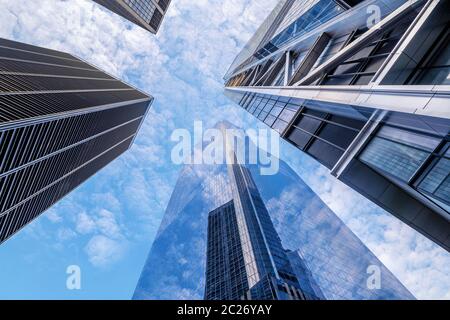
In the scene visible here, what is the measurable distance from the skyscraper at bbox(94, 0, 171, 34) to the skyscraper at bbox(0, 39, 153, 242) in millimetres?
29628

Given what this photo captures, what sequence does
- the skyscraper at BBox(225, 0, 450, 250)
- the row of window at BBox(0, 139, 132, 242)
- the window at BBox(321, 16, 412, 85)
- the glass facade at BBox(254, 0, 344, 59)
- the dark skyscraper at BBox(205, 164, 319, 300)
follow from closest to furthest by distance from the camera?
the skyscraper at BBox(225, 0, 450, 250), the window at BBox(321, 16, 412, 85), the glass facade at BBox(254, 0, 344, 59), the row of window at BBox(0, 139, 132, 242), the dark skyscraper at BBox(205, 164, 319, 300)

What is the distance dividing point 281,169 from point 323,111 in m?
170

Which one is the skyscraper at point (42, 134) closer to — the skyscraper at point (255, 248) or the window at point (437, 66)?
the window at point (437, 66)

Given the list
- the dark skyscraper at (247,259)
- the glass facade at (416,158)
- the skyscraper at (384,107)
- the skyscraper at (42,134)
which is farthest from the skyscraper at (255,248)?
the glass facade at (416,158)

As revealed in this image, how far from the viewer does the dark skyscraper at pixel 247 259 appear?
7200 cm

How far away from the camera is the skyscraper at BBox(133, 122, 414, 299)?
3346 inches

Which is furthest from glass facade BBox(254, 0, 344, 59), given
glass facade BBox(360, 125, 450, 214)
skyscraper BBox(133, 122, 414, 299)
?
skyscraper BBox(133, 122, 414, 299)

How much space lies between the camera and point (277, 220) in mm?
155750

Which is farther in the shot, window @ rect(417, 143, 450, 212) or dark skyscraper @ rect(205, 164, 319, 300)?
dark skyscraper @ rect(205, 164, 319, 300)

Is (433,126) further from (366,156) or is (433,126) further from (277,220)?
(277,220)

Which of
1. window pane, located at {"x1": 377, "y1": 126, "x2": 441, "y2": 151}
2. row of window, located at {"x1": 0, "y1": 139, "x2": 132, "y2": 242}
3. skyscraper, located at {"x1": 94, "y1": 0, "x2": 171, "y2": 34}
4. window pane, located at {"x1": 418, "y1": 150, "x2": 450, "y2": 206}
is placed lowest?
row of window, located at {"x1": 0, "y1": 139, "x2": 132, "y2": 242}

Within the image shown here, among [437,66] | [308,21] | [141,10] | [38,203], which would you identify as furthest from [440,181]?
[141,10]

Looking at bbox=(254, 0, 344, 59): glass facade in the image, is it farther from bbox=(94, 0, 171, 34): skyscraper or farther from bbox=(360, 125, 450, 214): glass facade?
bbox=(94, 0, 171, 34): skyscraper

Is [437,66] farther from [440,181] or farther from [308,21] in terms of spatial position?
[308,21]
